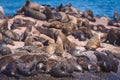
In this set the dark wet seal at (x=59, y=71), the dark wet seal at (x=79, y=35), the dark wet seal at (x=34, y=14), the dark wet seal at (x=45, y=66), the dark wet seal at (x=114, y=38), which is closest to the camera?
the dark wet seal at (x=59, y=71)

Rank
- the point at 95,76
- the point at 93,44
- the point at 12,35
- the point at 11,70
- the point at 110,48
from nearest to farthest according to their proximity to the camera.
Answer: the point at 11,70, the point at 95,76, the point at 93,44, the point at 110,48, the point at 12,35

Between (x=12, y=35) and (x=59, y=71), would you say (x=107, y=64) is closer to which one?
(x=59, y=71)

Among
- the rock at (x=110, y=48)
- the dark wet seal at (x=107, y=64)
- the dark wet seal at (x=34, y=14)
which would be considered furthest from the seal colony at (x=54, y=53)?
the dark wet seal at (x=34, y=14)

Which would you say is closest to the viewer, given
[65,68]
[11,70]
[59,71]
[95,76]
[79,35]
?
[11,70]

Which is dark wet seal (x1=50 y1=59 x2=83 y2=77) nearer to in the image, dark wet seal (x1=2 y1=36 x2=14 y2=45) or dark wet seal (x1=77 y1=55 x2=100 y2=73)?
dark wet seal (x1=77 y1=55 x2=100 y2=73)

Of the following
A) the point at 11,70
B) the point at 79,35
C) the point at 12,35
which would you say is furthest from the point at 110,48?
the point at 11,70

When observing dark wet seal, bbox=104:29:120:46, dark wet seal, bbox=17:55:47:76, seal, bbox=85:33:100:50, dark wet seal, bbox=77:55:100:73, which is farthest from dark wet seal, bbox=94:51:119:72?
dark wet seal, bbox=104:29:120:46

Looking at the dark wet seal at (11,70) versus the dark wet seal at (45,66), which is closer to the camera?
the dark wet seal at (11,70)

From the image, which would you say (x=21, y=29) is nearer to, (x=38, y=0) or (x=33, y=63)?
(x=33, y=63)

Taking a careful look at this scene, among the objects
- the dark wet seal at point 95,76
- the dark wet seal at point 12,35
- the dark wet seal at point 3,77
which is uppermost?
the dark wet seal at point 12,35

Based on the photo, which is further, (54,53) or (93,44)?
(93,44)

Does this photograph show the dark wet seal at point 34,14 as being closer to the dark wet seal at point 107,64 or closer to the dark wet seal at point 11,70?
the dark wet seal at point 107,64

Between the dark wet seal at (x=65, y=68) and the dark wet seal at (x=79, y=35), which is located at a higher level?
the dark wet seal at (x=79, y=35)

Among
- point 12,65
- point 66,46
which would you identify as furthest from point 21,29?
point 12,65
